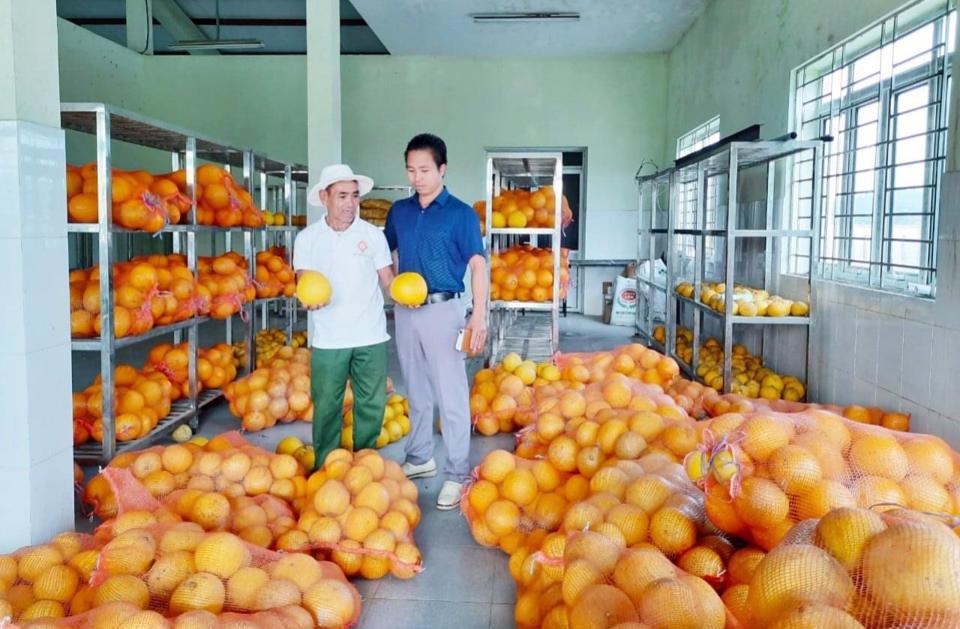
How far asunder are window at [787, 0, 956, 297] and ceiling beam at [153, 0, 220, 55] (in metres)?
9.78

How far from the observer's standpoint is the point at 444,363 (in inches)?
143

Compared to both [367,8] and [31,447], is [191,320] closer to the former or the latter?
[31,447]

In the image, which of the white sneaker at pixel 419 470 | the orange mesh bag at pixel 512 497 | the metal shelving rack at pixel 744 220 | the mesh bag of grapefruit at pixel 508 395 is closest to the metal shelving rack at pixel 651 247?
the metal shelving rack at pixel 744 220

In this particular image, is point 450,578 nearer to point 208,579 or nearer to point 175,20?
point 208,579

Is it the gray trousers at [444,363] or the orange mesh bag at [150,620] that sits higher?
the gray trousers at [444,363]

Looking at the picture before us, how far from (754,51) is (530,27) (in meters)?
3.79

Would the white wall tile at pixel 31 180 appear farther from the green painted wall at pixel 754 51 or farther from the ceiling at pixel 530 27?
the ceiling at pixel 530 27

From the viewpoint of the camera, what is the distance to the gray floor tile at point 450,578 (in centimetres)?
273

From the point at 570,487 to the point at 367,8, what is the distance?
7775 mm

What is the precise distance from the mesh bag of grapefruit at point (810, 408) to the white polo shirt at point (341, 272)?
187cm

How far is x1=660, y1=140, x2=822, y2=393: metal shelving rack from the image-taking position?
16.5 ft

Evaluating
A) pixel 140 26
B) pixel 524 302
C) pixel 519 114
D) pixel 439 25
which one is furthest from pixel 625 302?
pixel 140 26

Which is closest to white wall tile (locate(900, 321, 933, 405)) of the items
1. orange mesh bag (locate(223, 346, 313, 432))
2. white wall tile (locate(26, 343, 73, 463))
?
orange mesh bag (locate(223, 346, 313, 432))

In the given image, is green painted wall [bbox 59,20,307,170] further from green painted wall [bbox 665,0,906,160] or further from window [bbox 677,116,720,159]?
green painted wall [bbox 665,0,906,160]
